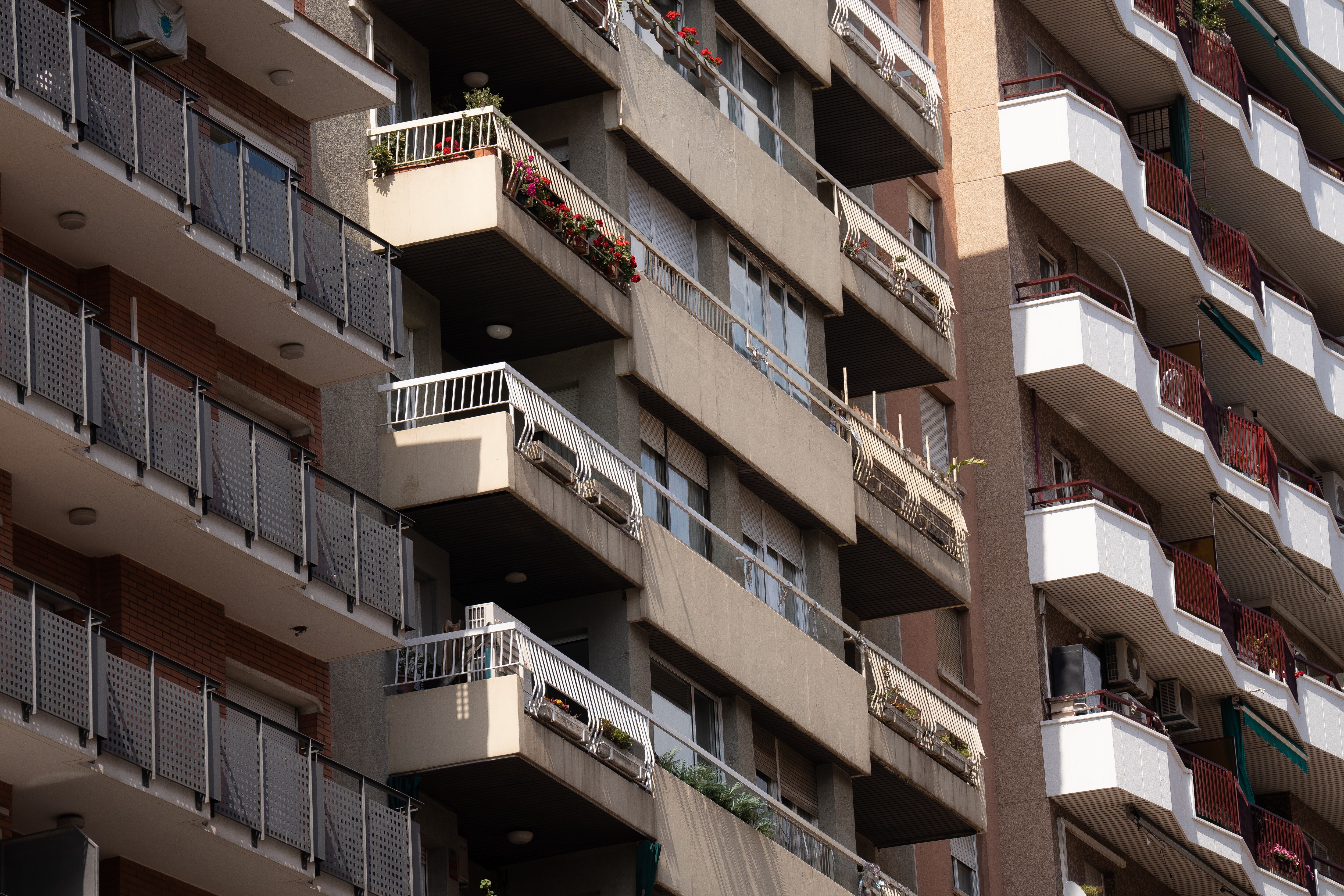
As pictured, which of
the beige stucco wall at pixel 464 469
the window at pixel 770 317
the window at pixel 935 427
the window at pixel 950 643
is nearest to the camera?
the beige stucco wall at pixel 464 469

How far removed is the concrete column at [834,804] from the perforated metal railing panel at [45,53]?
1495 centimetres

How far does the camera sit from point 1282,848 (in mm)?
45375

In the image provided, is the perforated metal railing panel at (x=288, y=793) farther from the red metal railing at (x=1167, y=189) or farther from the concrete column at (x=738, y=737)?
the red metal railing at (x=1167, y=189)

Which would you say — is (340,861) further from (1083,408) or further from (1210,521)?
(1210,521)

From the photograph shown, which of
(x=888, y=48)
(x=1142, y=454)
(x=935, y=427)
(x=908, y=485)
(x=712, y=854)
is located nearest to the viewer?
(x=712, y=854)

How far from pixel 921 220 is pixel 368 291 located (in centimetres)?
1894

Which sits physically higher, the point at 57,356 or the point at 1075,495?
the point at 1075,495

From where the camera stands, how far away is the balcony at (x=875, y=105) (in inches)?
1463

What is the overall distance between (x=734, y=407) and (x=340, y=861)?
33.1 feet

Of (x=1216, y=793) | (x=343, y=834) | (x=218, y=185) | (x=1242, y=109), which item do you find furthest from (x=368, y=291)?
(x=1242, y=109)

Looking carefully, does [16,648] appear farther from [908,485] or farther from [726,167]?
[908,485]

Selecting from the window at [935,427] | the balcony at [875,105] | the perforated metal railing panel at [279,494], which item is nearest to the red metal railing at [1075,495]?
the window at [935,427]

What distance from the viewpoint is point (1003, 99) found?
44094 millimetres

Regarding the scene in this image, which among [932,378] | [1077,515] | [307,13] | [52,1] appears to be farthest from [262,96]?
[1077,515]
